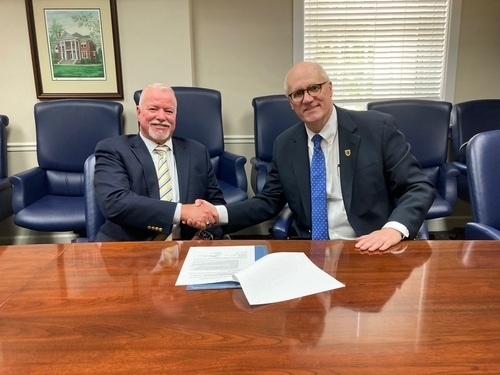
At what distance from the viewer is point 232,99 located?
3320 millimetres

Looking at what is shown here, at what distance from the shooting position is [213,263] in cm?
113

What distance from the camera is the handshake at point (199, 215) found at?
5.16 ft

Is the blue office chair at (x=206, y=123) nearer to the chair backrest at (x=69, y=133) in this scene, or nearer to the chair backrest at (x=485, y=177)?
the chair backrest at (x=69, y=133)

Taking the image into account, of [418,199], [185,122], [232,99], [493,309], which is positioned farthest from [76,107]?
[493,309]

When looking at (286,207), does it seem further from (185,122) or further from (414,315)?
(185,122)

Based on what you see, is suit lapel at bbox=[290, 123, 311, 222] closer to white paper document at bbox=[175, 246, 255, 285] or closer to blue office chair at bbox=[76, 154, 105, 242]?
white paper document at bbox=[175, 246, 255, 285]

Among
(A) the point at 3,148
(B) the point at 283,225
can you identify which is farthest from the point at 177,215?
(A) the point at 3,148

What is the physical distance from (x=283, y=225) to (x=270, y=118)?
157 cm

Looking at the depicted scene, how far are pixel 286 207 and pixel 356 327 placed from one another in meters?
0.98

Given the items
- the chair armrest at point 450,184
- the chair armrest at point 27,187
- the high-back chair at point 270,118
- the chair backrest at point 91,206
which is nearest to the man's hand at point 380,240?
the chair backrest at point 91,206

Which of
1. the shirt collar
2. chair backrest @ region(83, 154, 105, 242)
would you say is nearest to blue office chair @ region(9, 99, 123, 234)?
the shirt collar

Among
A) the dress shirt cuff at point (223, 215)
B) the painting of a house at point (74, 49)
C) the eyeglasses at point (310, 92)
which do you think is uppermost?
the painting of a house at point (74, 49)

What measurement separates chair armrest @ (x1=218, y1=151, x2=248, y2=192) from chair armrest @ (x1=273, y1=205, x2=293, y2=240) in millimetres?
1106

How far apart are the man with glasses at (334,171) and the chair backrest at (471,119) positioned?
167cm
